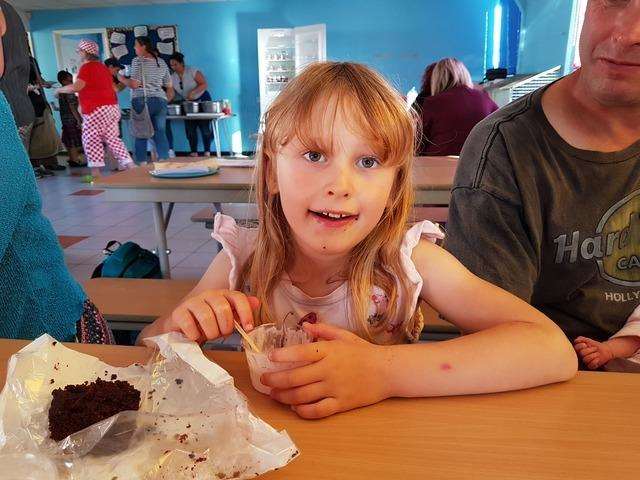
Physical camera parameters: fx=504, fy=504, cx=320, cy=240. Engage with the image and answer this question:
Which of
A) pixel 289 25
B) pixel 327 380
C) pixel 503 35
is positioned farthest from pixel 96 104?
pixel 327 380

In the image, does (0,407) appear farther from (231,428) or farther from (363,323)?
(363,323)

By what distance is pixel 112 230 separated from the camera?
480 centimetres

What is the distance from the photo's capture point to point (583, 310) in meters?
1.14

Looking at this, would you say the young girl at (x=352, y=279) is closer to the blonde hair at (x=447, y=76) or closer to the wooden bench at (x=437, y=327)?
the wooden bench at (x=437, y=327)

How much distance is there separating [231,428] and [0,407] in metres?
0.25

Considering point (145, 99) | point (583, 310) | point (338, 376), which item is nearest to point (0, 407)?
point (338, 376)

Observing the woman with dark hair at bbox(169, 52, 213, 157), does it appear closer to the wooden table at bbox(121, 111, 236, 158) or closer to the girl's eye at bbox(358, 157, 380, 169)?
the wooden table at bbox(121, 111, 236, 158)

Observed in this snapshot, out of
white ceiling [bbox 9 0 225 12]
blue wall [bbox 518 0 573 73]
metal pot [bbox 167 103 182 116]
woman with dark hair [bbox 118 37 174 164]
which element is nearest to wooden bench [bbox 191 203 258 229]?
blue wall [bbox 518 0 573 73]

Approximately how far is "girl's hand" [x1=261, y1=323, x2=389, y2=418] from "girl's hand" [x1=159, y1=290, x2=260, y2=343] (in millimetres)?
145

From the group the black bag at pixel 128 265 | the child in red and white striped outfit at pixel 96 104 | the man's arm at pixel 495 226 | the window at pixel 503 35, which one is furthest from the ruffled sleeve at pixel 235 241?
the window at pixel 503 35

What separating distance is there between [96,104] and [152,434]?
6799mm

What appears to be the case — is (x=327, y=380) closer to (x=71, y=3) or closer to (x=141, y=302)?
(x=141, y=302)

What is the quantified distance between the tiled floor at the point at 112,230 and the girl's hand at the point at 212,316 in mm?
2789

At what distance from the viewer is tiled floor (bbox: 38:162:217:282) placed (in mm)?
3830
